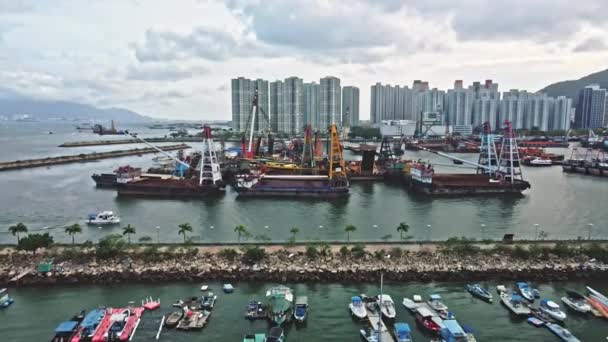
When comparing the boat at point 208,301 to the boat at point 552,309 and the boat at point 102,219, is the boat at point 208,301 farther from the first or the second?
the boat at point 102,219

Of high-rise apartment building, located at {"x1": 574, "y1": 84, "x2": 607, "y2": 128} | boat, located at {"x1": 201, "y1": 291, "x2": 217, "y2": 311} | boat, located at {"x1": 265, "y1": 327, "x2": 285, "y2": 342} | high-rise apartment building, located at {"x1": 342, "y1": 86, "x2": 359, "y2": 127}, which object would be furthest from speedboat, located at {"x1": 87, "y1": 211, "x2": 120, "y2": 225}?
high-rise apartment building, located at {"x1": 574, "y1": 84, "x2": 607, "y2": 128}

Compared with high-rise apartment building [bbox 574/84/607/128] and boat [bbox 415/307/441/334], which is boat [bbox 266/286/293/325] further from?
high-rise apartment building [bbox 574/84/607/128]

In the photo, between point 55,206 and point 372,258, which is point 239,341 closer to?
point 372,258

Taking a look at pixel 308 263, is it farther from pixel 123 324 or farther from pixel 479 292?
pixel 123 324

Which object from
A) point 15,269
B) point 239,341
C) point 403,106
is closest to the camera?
point 239,341

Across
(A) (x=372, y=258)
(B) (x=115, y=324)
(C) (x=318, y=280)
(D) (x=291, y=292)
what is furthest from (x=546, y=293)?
(B) (x=115, y=324)

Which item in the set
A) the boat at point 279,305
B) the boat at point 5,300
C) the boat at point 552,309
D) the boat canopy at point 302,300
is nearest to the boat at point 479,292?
the boat at point 552,309
